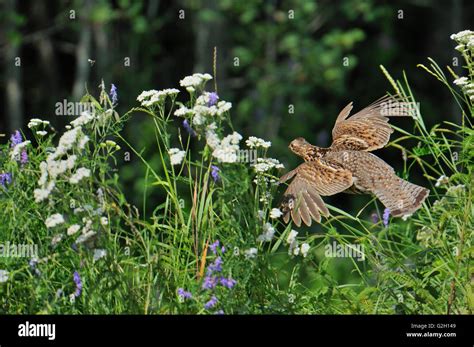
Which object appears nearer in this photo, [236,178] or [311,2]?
[236,178]

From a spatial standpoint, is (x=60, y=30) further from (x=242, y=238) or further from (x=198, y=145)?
(x=242, y=238)

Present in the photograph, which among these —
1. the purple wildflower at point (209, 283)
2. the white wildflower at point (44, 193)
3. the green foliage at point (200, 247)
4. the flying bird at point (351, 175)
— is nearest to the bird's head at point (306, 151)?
the flying bird at point (351, 175)

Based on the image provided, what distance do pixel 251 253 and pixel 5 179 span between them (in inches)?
34.8

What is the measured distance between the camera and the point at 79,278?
112 inches

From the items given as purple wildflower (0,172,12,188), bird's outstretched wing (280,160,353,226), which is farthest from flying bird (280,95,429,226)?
purple wildflower (0,172,12,188)

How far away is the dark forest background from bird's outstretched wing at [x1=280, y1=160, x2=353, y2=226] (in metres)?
5.89

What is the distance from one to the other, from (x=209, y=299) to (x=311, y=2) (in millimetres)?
7539

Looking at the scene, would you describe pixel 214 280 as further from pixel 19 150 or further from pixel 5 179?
pixel 5 179

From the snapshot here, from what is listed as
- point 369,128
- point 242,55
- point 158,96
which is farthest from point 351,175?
point 242,55

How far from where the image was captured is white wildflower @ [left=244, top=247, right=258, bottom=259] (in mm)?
2771

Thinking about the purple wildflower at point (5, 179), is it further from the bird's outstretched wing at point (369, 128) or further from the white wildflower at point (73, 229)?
the bird's outstretched wing at point (369, 128)

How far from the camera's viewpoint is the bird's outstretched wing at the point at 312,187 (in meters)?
3.10
